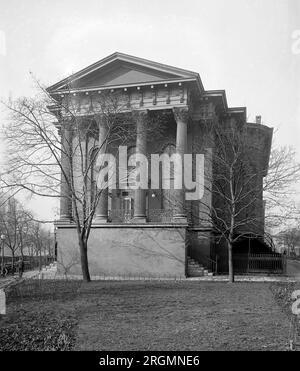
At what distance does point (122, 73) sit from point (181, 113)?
193 inches

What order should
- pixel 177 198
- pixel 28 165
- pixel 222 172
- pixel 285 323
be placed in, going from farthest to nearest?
1. pixel 177 198
2. pixel 222 172
3. pixel 28 165
4. pixel 285 323

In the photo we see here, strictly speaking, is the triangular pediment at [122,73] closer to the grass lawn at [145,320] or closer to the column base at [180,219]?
the column base at [180,219]

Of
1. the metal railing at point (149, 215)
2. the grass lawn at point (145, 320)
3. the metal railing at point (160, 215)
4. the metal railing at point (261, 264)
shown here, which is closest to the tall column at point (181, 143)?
the metal railing at point (160, 215)

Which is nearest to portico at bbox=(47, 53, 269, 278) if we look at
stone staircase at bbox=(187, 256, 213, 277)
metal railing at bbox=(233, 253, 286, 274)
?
stone staircase at bbox=(187, 256, 213, 277)

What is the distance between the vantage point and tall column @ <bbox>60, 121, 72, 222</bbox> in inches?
807

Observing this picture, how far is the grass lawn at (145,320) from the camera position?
7.71 m

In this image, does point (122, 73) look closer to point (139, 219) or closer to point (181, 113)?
point (181, 113)

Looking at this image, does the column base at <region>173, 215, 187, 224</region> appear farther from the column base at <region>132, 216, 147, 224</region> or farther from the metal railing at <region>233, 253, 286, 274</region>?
the metal railing at <region>233, 253, 286, 274</region>

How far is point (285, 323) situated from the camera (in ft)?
31.2

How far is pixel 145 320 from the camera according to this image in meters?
9.92

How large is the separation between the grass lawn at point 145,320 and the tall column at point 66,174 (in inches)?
278
